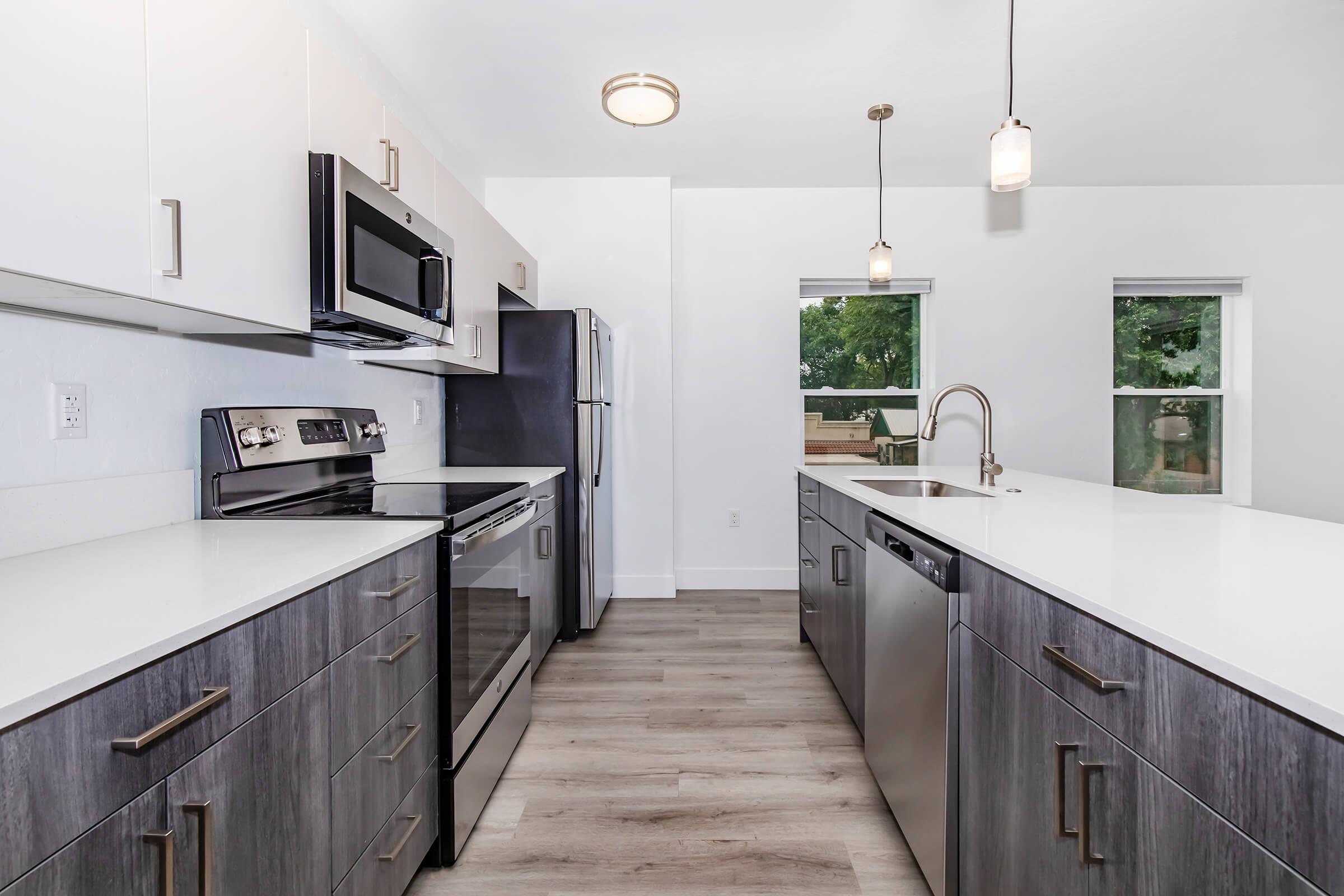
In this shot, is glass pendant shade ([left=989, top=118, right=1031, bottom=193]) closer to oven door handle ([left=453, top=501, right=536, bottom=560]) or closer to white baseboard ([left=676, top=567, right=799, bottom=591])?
oven door handle ([left=453, top=501, right=536, bottom=560])

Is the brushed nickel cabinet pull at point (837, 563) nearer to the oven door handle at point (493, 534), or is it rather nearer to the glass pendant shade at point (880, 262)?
the oven door handle at point (493, 534)

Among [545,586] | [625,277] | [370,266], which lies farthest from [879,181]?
[370,266]

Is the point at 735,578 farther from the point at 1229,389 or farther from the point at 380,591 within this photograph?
the point at 1229,389

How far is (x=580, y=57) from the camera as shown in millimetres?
2455

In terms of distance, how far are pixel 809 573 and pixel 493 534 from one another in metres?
1.62

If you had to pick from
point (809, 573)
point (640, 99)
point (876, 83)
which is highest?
point (876, 83)

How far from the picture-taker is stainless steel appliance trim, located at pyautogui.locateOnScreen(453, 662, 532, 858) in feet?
5.06

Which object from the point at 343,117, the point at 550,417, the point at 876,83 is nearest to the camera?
the point at 343,117

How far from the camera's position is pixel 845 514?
2162 mm

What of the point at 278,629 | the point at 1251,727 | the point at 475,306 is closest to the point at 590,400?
the point at 475,306

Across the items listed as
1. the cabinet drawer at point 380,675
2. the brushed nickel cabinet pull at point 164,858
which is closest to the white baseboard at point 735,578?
the cabinet drawer at point 380,675

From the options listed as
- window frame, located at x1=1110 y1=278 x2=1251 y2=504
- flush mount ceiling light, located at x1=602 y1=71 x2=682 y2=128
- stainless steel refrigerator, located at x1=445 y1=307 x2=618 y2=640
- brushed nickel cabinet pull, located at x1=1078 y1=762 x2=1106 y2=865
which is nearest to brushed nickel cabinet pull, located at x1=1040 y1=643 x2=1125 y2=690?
brushed nickel cabinet pull, located at x1=1078 y1=762 x2=1106 y2=865

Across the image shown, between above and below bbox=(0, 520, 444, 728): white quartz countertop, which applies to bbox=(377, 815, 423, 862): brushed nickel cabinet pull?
below

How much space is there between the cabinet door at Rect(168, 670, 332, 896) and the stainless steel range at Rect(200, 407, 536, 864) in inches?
18.7
